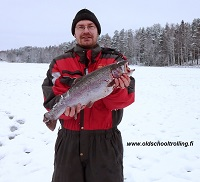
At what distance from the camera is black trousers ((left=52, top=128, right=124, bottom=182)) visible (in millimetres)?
2785

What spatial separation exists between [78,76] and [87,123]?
57 centimetres

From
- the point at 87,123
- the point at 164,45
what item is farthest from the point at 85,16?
the point at 164,45

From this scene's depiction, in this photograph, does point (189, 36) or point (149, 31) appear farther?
point (149, 31)

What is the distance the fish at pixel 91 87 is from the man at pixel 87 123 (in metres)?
0.07

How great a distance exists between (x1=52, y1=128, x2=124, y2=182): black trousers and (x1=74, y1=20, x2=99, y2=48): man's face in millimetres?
1091

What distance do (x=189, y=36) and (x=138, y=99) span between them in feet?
176

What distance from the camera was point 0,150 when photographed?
5.62 m

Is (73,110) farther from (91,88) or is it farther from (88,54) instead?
(88,54)

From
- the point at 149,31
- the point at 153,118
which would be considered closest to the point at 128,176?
the point at 153,118

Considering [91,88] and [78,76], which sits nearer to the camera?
[91,88]

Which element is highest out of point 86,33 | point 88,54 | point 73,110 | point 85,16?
point 85,16

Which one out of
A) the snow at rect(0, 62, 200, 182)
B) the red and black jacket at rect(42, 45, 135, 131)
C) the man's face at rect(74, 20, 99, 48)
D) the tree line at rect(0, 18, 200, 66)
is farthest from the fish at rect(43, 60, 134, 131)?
the tree line at rect(0, 18, 200, 66)

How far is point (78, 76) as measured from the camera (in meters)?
2.92

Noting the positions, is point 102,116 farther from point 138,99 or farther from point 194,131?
point 138,99
